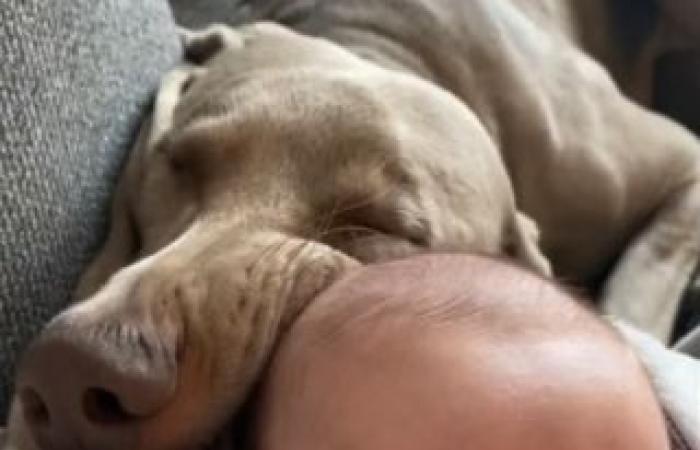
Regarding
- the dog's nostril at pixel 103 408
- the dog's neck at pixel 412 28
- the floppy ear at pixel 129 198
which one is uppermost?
the dog's nostril at pixel 103 408

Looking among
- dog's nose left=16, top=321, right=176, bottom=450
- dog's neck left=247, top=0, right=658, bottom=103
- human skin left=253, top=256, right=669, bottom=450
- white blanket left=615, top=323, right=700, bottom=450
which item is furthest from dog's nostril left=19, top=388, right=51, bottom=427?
dog's neck left=247, top=0, right=658, bottom=103

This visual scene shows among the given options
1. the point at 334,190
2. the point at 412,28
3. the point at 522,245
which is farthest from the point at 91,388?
the point at 412,28

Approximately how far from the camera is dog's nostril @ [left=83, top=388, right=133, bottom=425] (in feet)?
2.98

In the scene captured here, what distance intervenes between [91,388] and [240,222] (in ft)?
0.97

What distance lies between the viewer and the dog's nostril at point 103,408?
909mm

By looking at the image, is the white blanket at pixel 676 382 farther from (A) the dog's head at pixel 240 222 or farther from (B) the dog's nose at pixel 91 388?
(B) the dog's nose at pixel 91 388

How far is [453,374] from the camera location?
0.90 m

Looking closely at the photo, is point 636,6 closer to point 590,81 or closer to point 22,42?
point 590,81

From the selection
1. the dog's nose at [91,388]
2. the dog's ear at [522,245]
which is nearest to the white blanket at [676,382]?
the dog's ear at [522,245]

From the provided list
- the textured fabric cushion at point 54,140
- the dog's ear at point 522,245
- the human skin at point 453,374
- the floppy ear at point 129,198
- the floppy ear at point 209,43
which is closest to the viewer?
the human skin at point 453,374

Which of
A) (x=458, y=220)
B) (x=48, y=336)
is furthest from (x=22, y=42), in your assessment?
(x=458, y=220)

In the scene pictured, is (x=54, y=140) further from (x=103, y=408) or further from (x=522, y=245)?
(x=522, y=245)

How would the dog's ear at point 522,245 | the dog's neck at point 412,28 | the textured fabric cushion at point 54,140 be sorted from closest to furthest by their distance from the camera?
the textured fabric cushion at point 54,140 < the dog's ear at point 522,245 < the dog's neck at point 412,28

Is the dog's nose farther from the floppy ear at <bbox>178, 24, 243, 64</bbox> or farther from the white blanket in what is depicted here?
the floppy ear at <bbox>178, 24, 243, 64</bbox>
